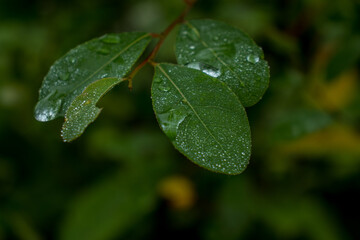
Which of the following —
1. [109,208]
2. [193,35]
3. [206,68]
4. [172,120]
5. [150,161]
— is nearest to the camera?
[172,120]

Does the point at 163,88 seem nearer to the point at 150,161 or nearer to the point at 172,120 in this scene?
the point at 172,120

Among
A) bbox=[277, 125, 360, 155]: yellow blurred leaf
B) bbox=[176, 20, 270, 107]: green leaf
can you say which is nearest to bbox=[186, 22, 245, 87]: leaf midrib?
bbox=[176, 20, 270, 107]: green leaf

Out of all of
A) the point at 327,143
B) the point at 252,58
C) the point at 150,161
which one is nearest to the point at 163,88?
the point at 252,58

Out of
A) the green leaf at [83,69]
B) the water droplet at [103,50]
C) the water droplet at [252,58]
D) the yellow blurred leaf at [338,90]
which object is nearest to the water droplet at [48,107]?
the green leaf at [83,69]

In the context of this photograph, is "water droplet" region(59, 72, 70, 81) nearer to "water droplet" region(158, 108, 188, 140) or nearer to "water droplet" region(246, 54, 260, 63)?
"water droplet" region(158, 108, 188, 140)

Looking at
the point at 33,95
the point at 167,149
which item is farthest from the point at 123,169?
the point at 33,95
